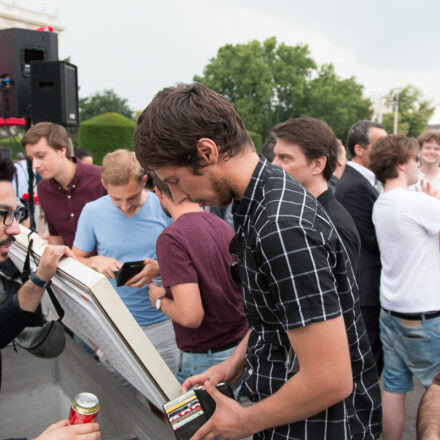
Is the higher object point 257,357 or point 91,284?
point 91,284

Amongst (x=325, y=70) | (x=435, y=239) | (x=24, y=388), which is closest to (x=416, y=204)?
(x=435, y=239)

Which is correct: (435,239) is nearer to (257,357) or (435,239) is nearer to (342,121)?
(257,357)

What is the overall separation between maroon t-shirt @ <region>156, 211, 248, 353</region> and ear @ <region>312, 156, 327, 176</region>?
2.11 feet

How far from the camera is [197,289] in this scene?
191 centimetres

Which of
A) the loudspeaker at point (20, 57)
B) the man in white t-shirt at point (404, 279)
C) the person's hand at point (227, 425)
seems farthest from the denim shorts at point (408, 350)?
the loudspeaker at point (20, 57)

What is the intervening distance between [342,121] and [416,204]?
46161 mm

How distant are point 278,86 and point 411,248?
47521 millimetres

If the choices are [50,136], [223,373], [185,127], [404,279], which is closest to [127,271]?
[223,373]

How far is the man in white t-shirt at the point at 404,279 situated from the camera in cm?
245

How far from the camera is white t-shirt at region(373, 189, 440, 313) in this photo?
8.02 ft

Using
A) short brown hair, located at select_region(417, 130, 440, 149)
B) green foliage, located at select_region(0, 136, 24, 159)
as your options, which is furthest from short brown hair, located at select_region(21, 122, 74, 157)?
short brown hair, located at select_region(417, 130, 440, 149)

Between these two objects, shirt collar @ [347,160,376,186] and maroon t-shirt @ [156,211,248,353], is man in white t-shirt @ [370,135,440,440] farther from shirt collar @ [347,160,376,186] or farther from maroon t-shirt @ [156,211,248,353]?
maroon t-shirt @ [156,211,248,353]

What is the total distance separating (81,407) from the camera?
3.96 feet

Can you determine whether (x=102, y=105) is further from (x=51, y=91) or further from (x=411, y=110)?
(x=51, y=91)
